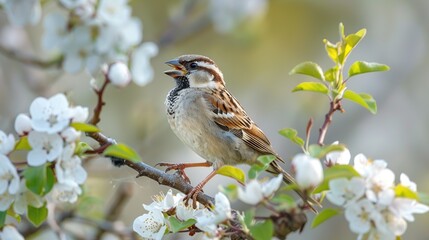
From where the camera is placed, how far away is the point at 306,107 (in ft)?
16.5

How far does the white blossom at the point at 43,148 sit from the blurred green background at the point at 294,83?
279 centimetres

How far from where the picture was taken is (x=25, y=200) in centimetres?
181

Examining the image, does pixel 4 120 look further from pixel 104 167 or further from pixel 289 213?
pixel 289 213

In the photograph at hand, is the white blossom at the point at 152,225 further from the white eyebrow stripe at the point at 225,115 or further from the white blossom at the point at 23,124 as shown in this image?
the white eyebrow stripe at the point at 225,115

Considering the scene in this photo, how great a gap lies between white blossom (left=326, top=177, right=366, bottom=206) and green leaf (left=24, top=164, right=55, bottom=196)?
23.4 inches

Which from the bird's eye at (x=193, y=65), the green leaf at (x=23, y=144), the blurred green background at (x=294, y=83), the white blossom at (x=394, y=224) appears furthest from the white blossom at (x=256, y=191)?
the blurred green background at (x=294, y=83)

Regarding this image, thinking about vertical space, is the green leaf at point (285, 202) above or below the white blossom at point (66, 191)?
above

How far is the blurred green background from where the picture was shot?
524 cm

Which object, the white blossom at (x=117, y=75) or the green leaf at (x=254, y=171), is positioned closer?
the green leaf at (x=254, y=171)

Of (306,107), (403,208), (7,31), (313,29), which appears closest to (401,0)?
(313,29)

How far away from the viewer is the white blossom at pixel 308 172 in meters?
1.54

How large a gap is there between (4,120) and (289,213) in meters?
2.92

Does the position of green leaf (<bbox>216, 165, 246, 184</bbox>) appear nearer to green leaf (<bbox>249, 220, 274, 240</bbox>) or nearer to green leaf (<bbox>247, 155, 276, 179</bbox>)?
green leaf (<bbox>247, 155, 276, 179</bbox>)

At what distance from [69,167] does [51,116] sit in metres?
0.12
